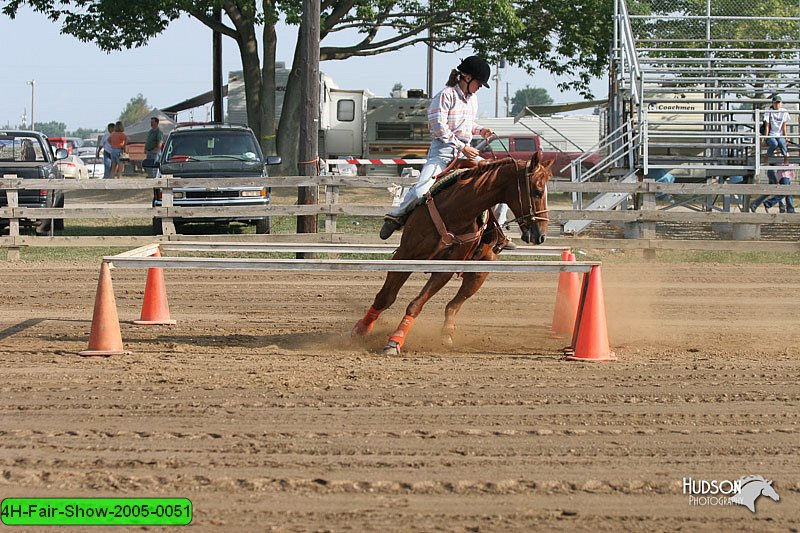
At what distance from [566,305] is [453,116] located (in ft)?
7.54

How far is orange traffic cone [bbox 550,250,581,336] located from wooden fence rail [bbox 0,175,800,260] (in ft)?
21.9

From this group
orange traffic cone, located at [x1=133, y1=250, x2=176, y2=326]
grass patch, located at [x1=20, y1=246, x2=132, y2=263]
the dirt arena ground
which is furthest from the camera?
grass patch, located at [x1=20, y1=246, x2=132, y2=263]

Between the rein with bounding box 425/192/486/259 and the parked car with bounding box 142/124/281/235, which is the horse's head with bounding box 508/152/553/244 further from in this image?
the parked car with bounding box 142/124/281/235

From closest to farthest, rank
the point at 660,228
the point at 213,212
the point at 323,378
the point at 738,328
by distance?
the point at 323,378 → the point at 738,328 → the point at 213,212 → the point at 660,228

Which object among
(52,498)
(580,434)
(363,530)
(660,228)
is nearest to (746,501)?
(580,434)

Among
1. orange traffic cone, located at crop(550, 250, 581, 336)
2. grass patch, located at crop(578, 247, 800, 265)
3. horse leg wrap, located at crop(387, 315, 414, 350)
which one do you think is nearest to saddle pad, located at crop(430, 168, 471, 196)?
horse leg wrap, located at crop(387, 315, 414, 350)

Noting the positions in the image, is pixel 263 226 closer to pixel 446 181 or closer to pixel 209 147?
pixel 209 147

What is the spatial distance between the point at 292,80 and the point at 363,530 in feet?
85.7

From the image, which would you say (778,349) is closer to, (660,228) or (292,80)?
(660,228)

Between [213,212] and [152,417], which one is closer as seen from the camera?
[152,417]

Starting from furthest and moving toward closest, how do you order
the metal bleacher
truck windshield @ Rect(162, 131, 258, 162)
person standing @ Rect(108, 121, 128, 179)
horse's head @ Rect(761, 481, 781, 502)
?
person standing @ Rect(108, 121, 128, 179) < the metal bleacher < truck windshield @ Rect(162, 131, 258, 162) < horse's head @ Rect(761, 481, 781, 502)

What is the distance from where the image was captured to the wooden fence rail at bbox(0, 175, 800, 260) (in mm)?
16906

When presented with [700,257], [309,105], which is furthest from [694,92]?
[309,105]

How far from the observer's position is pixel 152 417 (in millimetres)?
6547
